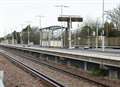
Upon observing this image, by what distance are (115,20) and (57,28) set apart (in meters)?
32.8

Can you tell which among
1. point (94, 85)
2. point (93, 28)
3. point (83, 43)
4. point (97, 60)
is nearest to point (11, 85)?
point (94, 85)

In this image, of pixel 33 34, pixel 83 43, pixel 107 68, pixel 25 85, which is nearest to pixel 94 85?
pixel 25 85

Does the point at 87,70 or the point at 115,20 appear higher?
the point at 115,20

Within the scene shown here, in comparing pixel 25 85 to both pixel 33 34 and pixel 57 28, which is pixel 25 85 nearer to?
pixel 57 28

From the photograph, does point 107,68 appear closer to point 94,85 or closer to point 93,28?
point 94,85

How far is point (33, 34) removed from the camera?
17988 cm

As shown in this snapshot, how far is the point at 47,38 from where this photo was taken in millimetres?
85688

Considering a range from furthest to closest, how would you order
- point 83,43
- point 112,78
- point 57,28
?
point 83,43 < point 57,28 < point 112,78

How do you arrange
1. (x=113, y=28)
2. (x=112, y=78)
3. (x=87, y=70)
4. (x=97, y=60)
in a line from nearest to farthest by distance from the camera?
1. (x=112, y=78)
2. (x=97, y=60)
3. (x=87, y=70)
4. (x=113, y=28)

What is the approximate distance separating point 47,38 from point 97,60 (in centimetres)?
6017

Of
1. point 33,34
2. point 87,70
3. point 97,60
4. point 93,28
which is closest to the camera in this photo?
point 97,60

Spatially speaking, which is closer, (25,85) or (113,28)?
(25,85)

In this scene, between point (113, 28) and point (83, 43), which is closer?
point (83, 43)

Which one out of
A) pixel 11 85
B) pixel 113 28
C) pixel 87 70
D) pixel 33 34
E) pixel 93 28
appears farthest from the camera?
pixel 33 34
